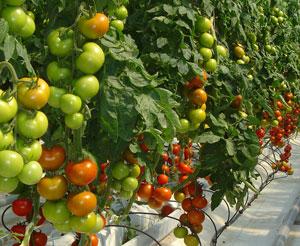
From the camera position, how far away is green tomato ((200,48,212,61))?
1737 millimetres

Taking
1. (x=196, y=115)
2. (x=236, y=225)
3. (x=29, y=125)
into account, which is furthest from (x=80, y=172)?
(x=236, y=225)

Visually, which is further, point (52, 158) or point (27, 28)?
point (52, 158)

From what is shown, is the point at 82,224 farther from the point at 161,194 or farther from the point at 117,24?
the point at 161,194

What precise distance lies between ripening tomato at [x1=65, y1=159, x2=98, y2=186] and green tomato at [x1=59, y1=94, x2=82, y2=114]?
0.15 metres

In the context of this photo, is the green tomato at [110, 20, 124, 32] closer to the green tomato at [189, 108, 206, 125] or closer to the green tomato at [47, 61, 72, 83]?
the green tomato at [47, 61, 72, 83]

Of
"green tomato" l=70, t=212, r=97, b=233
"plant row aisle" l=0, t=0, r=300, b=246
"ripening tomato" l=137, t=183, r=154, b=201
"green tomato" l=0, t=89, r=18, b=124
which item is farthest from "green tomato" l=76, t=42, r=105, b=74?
"ripening tomato" l=137, t=183, r=154, b=201

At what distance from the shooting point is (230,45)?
7.63 feet

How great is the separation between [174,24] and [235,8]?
459 millimetres

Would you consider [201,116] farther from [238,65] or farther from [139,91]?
[139,91]

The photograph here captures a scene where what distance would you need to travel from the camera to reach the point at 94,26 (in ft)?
3.31

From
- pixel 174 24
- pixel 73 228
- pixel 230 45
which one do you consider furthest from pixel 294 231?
pixel 73 228

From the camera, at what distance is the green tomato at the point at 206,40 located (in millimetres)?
1742

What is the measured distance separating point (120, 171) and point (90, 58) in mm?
505

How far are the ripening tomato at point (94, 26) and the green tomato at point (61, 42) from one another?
34 millimetres
